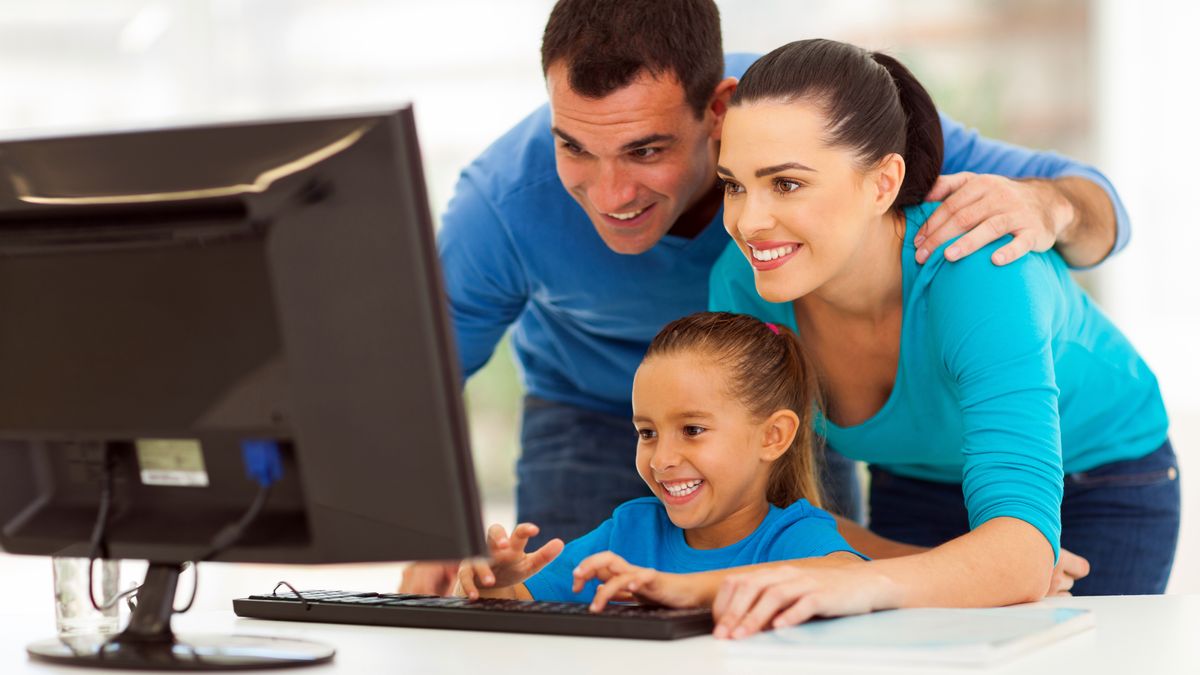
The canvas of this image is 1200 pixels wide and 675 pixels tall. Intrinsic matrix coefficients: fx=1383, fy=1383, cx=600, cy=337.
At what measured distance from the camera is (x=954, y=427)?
5.87 feet

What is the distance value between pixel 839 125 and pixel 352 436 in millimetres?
775

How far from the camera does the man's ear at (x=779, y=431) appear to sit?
68.4 inches

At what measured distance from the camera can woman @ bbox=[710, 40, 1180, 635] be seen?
4.52 ft

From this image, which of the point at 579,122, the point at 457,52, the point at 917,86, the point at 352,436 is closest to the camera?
the point at 352,436

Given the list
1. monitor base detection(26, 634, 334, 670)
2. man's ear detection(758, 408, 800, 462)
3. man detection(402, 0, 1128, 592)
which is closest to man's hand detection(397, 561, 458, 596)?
man detection(402, 0, 1128, 592)

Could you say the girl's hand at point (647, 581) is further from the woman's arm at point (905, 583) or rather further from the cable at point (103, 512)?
the cable at point (103, 512)

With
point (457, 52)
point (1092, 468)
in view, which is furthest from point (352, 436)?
point (457, 52)

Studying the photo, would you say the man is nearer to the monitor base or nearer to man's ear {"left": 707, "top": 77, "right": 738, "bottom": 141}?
man's ear {"left": 707, "top": 77, "right": 738, "bottom": 141}

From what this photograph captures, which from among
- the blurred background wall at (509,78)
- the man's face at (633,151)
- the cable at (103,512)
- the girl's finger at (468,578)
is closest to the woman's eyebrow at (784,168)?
the man's face at (633,151)

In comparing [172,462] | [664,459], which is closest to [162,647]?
[172,462]

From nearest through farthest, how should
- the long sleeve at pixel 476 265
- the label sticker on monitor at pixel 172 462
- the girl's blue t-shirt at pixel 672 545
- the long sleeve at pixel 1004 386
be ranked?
the label sticker on monitor at pixel 172 462, the long sleeve at pixel 1004 386, the girl's blue t-shirt at pixel 672 545, the long sleeve at pixel 476 265

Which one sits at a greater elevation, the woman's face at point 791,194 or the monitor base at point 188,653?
the woman's face at point 791,194

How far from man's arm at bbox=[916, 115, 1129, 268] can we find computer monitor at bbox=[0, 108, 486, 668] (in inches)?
30.7

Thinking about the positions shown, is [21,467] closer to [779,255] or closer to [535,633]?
[535,633]
